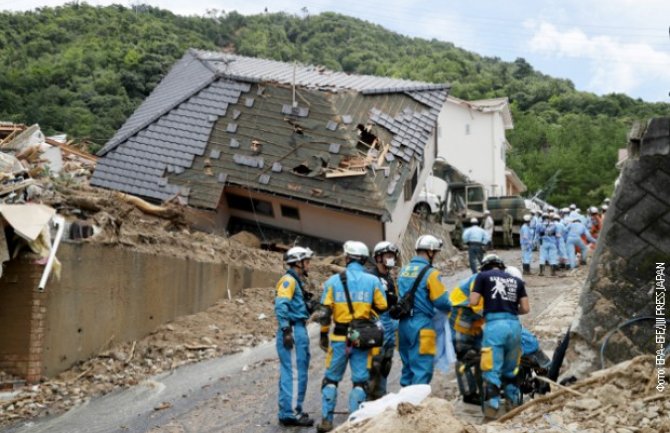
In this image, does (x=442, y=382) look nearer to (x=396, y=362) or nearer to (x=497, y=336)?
(x=396, y=362)

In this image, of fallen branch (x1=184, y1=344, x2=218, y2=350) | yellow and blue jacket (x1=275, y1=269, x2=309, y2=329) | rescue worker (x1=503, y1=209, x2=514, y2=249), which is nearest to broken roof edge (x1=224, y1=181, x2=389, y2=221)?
fallen branch (x1=184, y1=344, x2=218, y2=350)

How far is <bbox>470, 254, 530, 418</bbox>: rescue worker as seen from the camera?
9.24 metres

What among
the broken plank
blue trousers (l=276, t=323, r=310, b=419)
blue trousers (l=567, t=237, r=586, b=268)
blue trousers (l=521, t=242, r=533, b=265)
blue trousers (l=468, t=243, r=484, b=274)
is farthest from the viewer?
blue trousers (l=521, t=242, r=533, b=265)

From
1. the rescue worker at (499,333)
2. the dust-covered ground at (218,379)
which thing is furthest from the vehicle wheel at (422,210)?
the rescue worker at (499,333)

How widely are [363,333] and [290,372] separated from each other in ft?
3.97

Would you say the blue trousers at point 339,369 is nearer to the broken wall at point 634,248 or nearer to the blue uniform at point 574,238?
the broken wall at point 634,248

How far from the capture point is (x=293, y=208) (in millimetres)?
23141

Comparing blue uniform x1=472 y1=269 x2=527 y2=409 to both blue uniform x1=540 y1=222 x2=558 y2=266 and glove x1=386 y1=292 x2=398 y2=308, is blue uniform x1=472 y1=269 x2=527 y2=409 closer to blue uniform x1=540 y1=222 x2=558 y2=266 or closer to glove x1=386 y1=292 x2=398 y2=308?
glove x1=386 y1=292 x2=398 y2=308

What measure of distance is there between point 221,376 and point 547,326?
16.5ft

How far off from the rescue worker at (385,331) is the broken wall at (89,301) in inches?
213

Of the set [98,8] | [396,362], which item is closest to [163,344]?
[396,362]

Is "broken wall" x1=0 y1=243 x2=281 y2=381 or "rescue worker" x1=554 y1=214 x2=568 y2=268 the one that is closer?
"broken wall" x1=0 y1=243 x2=281 y2=381

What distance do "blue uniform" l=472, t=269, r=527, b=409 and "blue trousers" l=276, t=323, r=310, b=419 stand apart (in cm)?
222

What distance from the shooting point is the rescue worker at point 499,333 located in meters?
9.24
